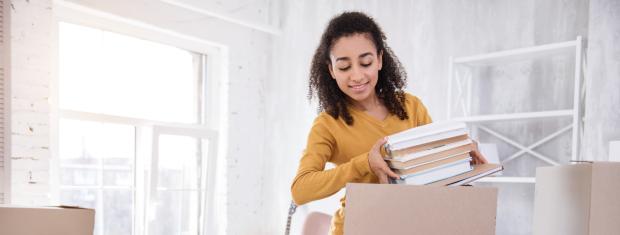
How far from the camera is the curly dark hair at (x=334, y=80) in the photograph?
1.19 meters

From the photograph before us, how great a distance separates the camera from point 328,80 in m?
1.26

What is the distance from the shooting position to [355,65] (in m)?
1.14

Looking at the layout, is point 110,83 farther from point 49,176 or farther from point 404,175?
point 404,175

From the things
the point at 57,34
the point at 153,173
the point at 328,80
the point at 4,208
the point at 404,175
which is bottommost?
the point at 153,173

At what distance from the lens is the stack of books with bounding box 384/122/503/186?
90 centimetres

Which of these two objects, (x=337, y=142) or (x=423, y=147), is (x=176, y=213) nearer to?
(x=337, y=142)

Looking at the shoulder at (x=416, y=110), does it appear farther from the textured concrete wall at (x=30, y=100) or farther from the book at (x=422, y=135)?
the textured concrete wall at (x=30, y=100)

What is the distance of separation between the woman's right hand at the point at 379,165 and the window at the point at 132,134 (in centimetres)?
258

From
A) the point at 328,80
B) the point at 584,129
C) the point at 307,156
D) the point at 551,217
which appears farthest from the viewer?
the point at 584,129

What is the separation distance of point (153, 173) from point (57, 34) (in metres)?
1.05

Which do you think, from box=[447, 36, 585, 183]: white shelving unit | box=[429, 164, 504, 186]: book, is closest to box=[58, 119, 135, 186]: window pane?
box=[447, 36, 585, 183]: white shelving unit

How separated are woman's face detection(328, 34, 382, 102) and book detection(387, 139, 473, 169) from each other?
263mm

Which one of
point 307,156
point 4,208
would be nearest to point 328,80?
point 307,156

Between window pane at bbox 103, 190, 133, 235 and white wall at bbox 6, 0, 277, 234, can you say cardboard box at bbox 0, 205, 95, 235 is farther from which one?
window pane at bbox 103, 190, 133, 235
